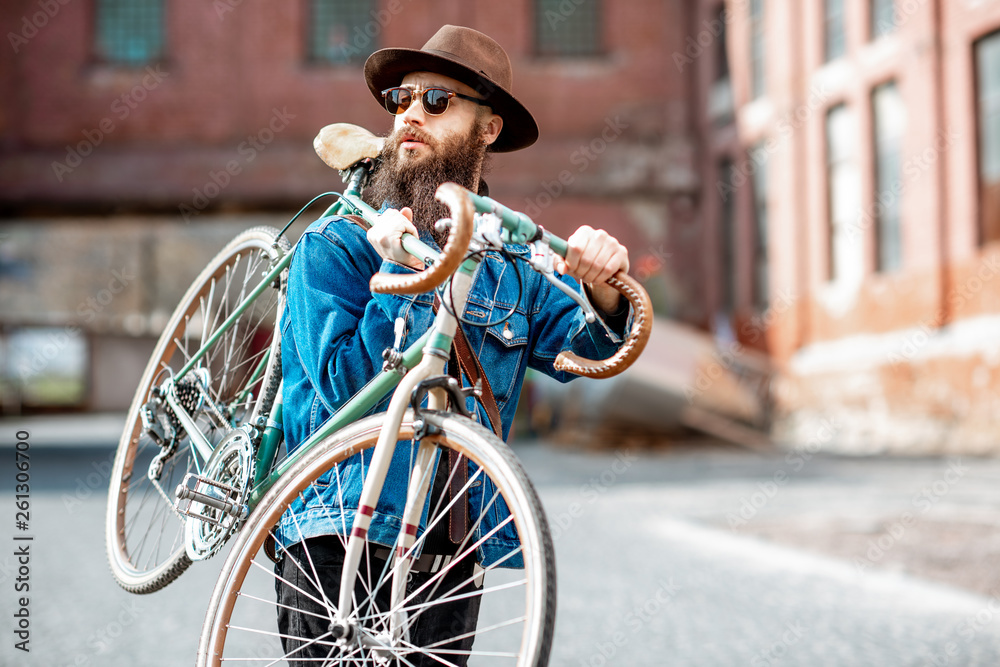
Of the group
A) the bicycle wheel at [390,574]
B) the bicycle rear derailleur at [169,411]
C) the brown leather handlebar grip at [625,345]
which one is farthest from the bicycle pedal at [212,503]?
the brown leather handlebar grip at [625,345]

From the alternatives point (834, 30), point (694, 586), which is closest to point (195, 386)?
point (694, 586)

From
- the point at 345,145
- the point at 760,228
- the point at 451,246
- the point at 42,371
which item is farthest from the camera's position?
the point at 42,371

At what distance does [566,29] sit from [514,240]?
71.8ft

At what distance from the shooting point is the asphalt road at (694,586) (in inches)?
208

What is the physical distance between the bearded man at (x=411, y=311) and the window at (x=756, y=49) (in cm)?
1964

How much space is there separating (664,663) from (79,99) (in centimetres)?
2092

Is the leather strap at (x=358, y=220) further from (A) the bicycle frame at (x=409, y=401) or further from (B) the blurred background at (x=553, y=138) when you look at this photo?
(B) the blurred background at (x=553, y=138)

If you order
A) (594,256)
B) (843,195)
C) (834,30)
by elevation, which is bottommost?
(843,195)

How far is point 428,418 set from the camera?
2.18 metres

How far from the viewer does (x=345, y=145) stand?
2.84 meters

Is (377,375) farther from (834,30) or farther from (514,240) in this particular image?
(834,30)

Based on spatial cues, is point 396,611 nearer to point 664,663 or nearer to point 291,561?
point 291,561

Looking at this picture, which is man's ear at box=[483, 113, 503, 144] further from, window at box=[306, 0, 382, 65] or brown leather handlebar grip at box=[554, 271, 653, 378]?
window at box=[306, 0, 382, 65]

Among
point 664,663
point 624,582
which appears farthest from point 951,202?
point 664,663
